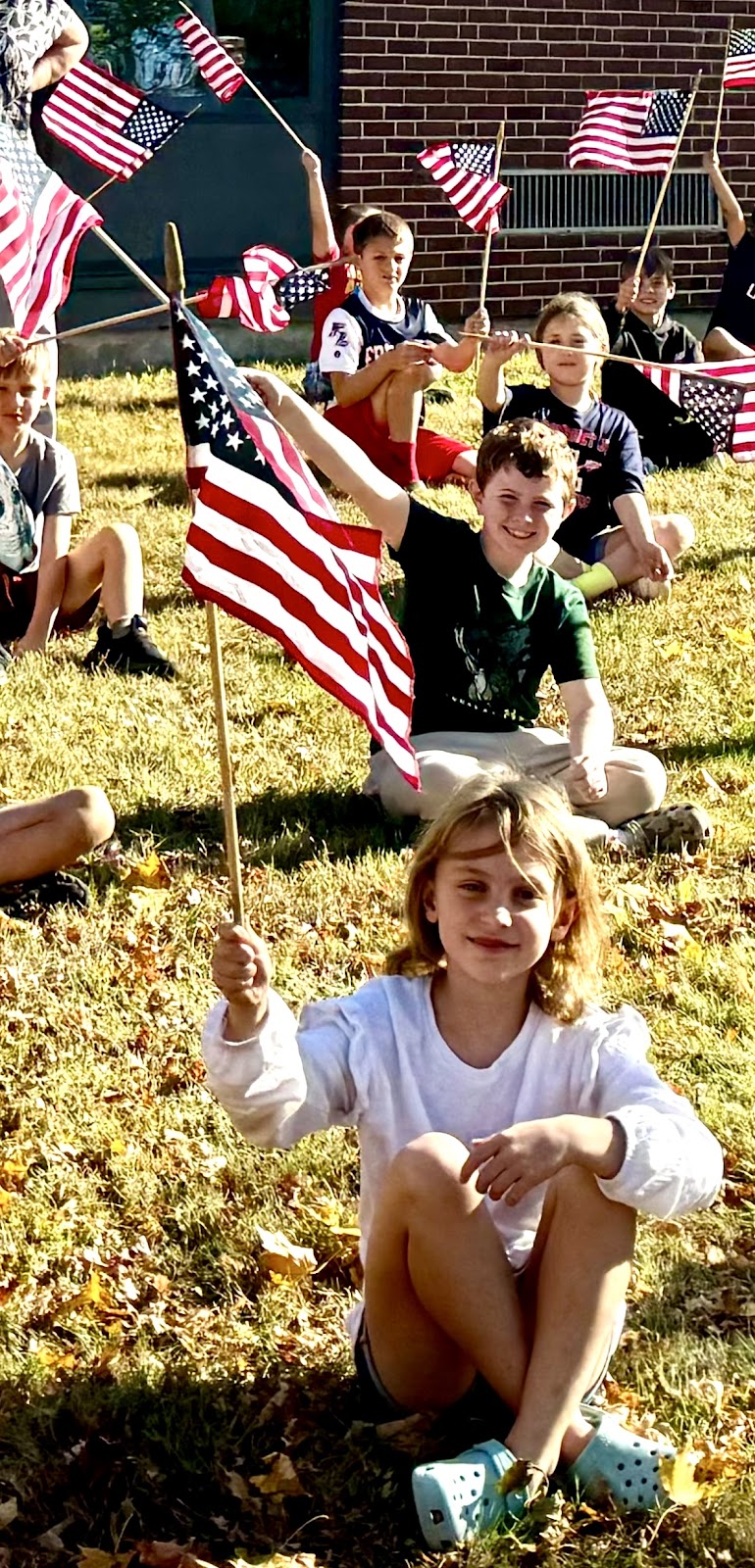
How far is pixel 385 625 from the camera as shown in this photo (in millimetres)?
3094

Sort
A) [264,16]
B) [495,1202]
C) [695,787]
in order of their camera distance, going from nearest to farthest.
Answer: [495,1202] < [695,787] < [264,16]

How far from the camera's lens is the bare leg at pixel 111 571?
23.2 ft

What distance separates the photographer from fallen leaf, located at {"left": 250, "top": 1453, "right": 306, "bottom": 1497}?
3088mm

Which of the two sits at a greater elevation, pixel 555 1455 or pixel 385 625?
pixel 385 625

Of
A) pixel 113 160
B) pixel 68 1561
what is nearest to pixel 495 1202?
pixel 68 1561

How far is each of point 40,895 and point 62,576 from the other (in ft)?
7.53

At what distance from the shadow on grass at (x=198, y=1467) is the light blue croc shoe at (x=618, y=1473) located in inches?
11.2

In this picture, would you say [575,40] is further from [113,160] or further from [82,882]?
[82,882]

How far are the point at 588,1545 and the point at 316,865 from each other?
273 cm

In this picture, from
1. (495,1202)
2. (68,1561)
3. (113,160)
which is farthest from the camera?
(113,160)

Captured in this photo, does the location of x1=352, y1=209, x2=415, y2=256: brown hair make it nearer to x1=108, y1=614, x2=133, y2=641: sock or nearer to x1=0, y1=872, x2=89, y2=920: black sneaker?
x1=108, y1=614, x2=133, y2=641: sock

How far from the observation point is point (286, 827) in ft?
18.7

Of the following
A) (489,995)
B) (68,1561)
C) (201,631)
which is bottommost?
(201,631)

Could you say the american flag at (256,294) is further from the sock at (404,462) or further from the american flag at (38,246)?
the american flag at (38,246)
